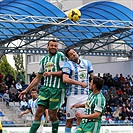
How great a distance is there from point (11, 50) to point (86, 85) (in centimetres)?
2376

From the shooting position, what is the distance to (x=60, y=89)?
1049 cm

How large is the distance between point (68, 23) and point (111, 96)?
553 centimetres

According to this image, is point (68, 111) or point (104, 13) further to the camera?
point (104, 13)

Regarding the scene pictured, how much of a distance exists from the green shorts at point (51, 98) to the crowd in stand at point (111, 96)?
15.3 metres

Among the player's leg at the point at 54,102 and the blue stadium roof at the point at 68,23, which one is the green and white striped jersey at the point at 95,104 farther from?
the blue stadium roof at the point at 68,23

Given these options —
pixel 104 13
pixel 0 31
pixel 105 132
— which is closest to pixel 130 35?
pixel 104 13

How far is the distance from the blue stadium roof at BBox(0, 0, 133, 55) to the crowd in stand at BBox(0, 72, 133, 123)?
2.68 metres

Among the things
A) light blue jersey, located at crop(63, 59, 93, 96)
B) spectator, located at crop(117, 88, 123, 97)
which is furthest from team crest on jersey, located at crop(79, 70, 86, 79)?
spectator, located at crop(117, 88, 123, 97)

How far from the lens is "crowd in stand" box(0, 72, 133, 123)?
90.4ft

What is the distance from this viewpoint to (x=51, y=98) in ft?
34.2

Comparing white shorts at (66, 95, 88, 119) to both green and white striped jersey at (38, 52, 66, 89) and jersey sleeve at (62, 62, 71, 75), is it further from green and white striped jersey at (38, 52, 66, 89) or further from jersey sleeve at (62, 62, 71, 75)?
jersey sleeve at (62, 62, 71, 75)

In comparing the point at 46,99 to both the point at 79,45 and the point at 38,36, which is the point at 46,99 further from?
the point at 79,45

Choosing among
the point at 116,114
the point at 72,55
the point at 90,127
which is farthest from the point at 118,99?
the point at 90,127

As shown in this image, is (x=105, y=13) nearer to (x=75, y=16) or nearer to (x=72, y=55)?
(x=75, y=16)
